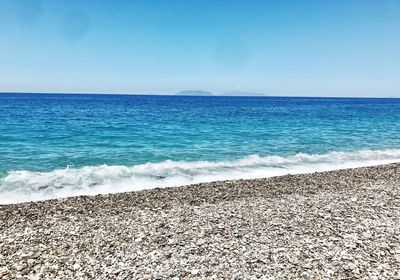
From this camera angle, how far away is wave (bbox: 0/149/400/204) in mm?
12617

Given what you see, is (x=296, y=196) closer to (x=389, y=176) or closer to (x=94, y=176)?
(x=389, y=176)

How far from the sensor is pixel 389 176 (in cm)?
1398

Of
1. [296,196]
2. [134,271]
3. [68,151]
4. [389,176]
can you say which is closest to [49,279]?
[134,271]

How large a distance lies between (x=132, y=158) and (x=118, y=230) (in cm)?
1134

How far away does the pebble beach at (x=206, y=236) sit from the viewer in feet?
19.0

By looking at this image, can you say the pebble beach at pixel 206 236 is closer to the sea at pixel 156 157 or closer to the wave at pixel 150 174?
the wave at pixel 150 174

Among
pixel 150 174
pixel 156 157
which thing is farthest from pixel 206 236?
pixel 156 157

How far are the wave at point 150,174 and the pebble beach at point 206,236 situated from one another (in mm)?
2335

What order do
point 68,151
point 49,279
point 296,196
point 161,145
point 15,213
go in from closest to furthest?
1. point 49,279
2. point 15,213
3. point 296,196
4. point 68,151
5. point 161,145

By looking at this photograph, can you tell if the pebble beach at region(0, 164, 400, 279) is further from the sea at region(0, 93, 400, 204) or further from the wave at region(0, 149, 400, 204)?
the sea at region(0, 93, 400, 204)

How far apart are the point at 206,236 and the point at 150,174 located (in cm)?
858

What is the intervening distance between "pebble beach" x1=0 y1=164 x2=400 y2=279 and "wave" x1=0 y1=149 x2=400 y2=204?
2335 mm

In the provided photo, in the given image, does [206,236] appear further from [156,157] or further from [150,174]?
[156,157]

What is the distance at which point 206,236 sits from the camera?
23.2ft
